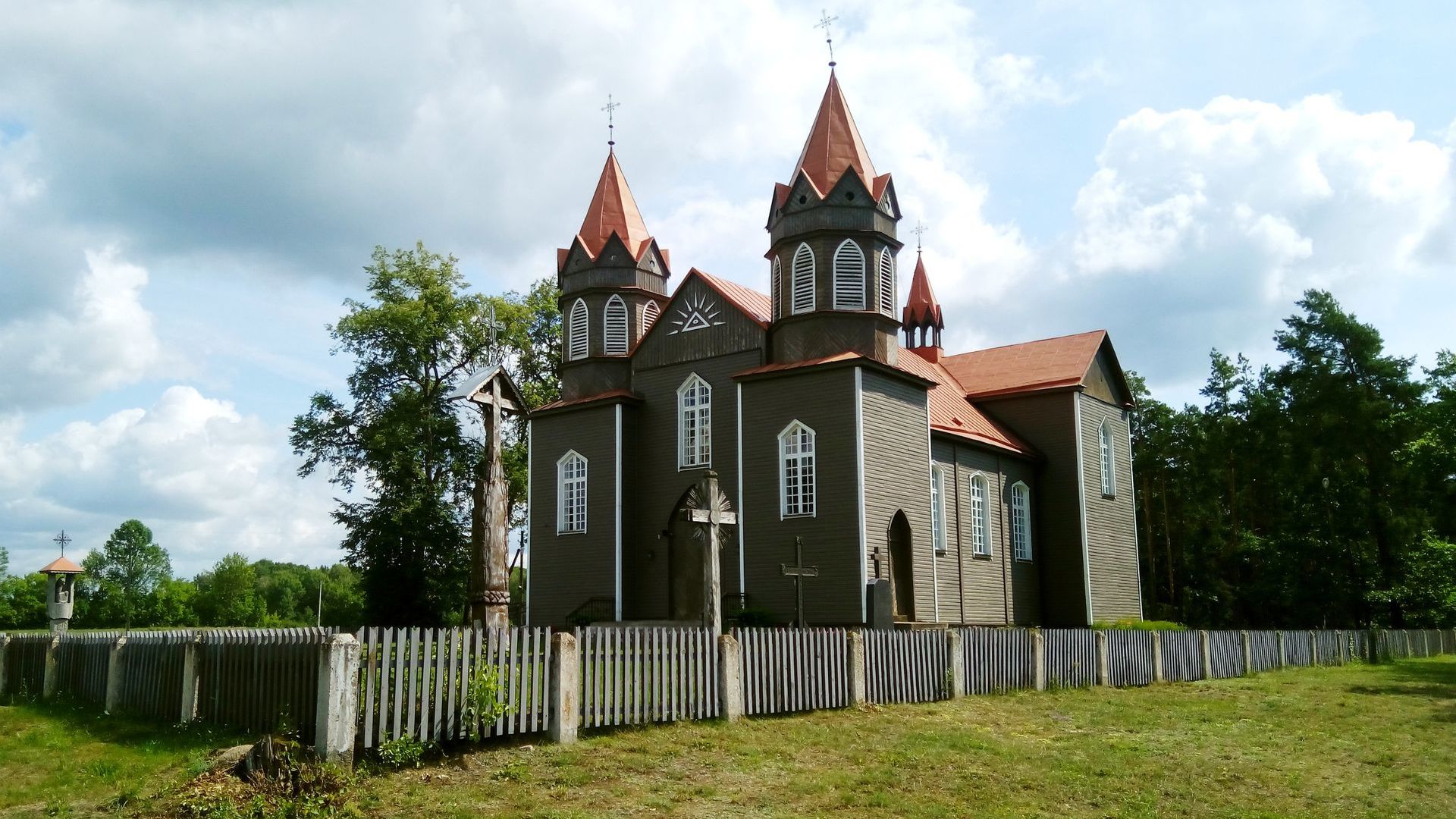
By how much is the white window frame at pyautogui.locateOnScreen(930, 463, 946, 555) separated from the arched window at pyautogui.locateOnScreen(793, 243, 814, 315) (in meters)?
5.16

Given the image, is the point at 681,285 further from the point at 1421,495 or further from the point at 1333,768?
the point at 1421,495

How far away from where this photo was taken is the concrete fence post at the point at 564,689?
1112cm

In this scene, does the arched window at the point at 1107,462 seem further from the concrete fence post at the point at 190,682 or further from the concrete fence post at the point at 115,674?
the concrete fence post at the point at 190,682

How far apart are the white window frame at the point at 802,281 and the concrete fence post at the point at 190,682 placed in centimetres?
1723

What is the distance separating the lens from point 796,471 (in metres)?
25.8

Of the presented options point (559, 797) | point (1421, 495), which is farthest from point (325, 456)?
point (1421, 495)

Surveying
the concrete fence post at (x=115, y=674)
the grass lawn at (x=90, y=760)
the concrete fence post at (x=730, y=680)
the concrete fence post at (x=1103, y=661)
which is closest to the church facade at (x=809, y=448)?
the concrete fence post at (x=1103, y=661)

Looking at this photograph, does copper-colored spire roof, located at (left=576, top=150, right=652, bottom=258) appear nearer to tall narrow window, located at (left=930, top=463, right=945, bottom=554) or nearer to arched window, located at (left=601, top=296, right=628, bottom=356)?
arched window, located at (left=601, top=296, right=628, bottom=356)

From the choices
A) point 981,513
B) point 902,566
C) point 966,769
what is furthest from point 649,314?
point 966,769

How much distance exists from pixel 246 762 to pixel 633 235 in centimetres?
2409

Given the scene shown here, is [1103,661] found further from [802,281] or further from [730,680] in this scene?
[802,281]

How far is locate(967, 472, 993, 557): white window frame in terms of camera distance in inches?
1199

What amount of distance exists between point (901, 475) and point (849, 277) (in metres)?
4.78

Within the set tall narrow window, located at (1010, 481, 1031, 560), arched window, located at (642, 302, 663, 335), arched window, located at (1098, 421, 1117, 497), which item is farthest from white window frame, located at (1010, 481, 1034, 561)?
arched window, located at (642, 302, 663, 335)
